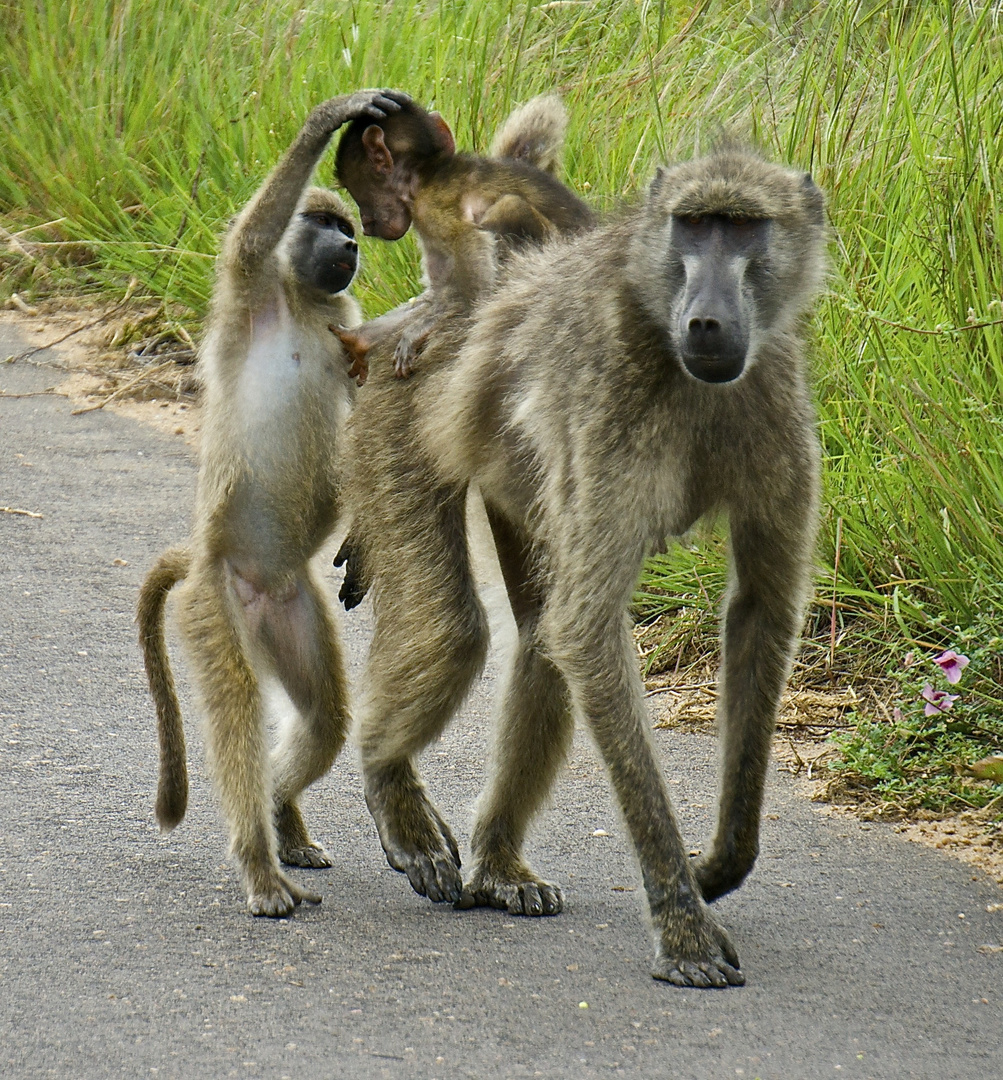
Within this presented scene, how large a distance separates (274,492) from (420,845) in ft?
3.19

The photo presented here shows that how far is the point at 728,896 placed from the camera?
12.0ft

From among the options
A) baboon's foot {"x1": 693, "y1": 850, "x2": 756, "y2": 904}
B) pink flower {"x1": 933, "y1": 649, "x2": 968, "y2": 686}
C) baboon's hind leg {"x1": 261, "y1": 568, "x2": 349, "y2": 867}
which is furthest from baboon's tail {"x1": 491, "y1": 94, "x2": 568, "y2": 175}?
baboon's foot {"x1": 693, "y1": 850, "x2": 756, "y2": 904}

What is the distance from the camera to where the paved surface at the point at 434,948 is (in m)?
2.84

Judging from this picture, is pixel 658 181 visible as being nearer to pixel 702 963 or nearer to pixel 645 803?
pixel 645 803

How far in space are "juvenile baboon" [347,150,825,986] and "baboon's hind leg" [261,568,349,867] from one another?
8.9 inches

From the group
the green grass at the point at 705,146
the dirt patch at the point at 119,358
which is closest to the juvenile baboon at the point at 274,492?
the green grass at the point at 705,146

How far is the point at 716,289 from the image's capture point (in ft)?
10.3

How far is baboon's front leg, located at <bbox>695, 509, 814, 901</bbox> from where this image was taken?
11.1 ft

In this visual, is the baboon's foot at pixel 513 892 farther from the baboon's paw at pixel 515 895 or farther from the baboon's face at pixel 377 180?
the baboon's face at pixel 377 180

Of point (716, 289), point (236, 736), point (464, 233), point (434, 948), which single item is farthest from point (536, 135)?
point (434, 948)

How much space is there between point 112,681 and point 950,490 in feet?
8.34

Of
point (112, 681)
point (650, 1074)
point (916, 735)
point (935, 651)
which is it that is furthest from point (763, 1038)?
point (112, 681)

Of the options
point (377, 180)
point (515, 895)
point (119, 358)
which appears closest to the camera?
point (515, 895)

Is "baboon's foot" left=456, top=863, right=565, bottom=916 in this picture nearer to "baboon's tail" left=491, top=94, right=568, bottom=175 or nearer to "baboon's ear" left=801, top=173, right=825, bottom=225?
"baboon's ear" left=801, top=173, right=825, bottom=225
